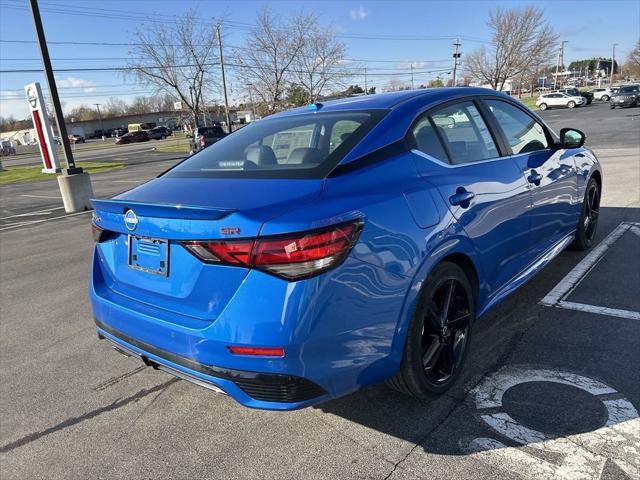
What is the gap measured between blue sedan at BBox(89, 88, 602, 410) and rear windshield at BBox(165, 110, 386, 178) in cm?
1

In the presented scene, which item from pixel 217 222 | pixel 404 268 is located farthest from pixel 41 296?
pixel 404 268

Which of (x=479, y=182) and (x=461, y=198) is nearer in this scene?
(x=461, y=198)

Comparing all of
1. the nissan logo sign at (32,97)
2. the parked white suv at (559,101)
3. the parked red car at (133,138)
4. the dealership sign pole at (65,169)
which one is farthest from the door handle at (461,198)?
the parked red car at (133,138)

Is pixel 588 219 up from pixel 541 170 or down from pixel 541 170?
down

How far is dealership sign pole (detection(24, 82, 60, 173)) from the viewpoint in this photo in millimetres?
12470

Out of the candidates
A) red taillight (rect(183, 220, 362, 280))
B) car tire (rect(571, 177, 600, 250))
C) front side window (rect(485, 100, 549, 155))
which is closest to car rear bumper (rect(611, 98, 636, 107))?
car tire (rect(571, 177, 600, 250))

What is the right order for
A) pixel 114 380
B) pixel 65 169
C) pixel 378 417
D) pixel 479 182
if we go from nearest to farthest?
pixel 378 417
pixel 479 182
pixel 114 380
pixel 65 169

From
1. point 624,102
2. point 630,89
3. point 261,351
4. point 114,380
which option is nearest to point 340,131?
point 261,351

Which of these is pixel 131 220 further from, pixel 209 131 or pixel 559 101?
pixel 559 101

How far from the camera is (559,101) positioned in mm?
47531

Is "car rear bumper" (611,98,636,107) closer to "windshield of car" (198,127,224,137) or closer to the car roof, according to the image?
"windshield of car" (198,127,224,137)

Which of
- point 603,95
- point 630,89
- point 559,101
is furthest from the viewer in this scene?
point 603,95

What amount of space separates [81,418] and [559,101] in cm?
5287

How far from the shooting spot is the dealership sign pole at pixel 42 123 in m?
12.5
